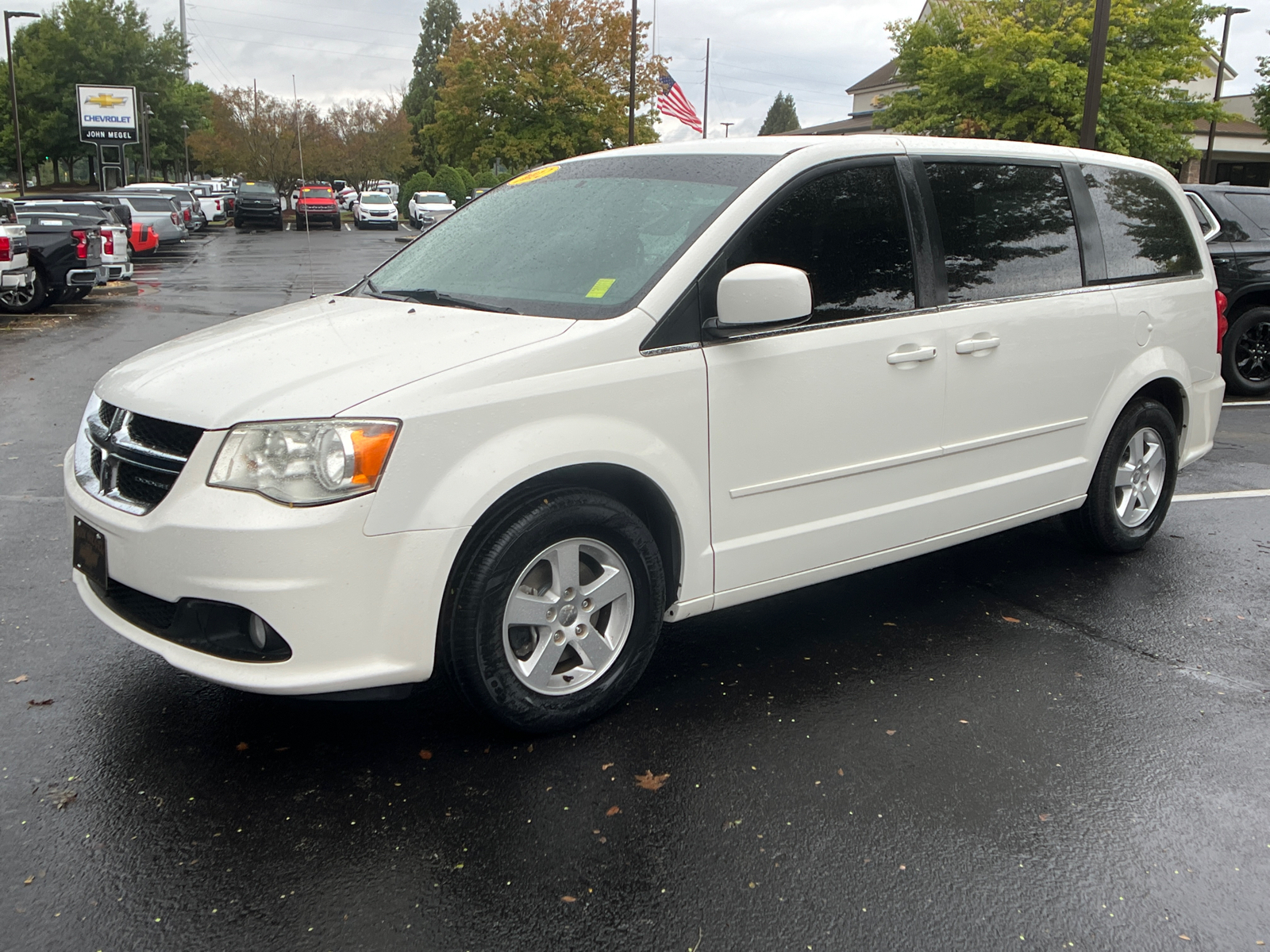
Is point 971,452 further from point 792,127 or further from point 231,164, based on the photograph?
point 792,127

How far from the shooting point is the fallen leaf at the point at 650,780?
3.24 metres

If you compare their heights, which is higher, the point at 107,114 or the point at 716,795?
the point at 107,114

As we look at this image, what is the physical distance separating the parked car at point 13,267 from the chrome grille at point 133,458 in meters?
13.4

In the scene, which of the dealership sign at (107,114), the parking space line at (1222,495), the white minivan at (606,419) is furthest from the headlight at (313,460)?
the dealership sign at (107,114)

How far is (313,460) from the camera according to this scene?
297cm

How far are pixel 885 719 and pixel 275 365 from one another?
2.22m

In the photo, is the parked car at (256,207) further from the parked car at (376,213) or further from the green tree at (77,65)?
the green tree at (77,65)

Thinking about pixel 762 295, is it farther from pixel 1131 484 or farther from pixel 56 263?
pixel 56 263

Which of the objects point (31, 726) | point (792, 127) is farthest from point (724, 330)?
point (792, 127)

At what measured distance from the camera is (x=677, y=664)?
4133 millimetres

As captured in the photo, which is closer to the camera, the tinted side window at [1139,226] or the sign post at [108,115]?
the tinted side window at [1139,226]

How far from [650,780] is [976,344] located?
2.15 meters

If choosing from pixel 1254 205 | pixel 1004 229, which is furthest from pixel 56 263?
pixel 1004 229

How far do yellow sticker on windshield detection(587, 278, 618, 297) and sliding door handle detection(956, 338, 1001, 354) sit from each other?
1457 mm
